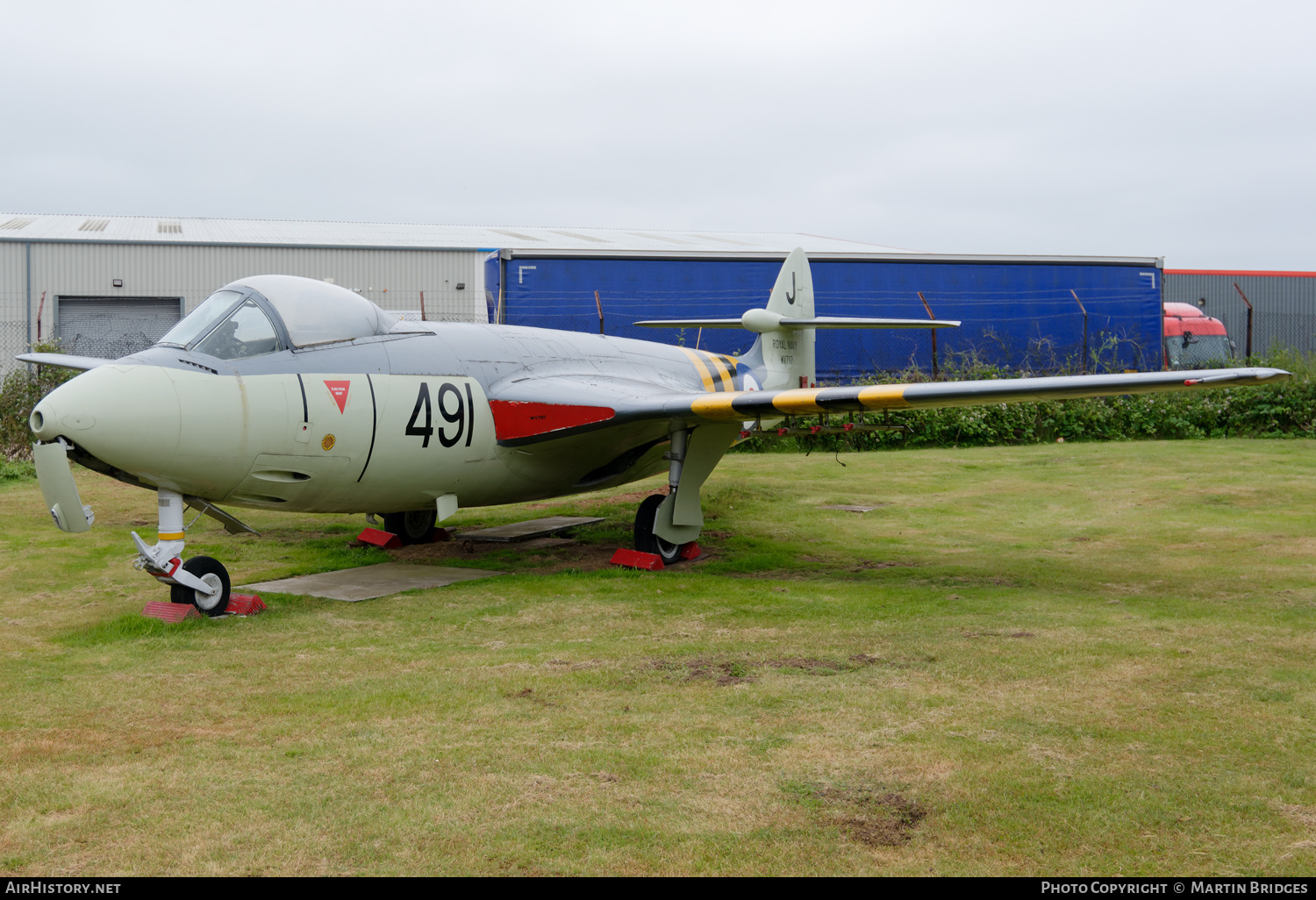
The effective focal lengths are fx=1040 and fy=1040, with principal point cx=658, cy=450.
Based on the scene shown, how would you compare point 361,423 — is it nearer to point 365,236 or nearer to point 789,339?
point 789,339

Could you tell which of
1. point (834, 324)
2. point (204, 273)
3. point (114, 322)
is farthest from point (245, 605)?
point (114, 322)

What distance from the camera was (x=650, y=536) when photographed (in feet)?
32.8

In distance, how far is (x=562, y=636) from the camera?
702cm

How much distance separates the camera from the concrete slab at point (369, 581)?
8641mm

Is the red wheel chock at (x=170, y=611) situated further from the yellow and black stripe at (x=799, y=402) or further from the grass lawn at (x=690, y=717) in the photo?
the yellow and black stripe at (x=799, y=402)

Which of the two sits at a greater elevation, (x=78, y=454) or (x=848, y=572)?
(x=78, y=454)

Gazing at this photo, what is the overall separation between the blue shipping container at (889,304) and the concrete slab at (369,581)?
383 inches

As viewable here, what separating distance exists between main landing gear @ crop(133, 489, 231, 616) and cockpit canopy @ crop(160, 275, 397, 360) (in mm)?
1153

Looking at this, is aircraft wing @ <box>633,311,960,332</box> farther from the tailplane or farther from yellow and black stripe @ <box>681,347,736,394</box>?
yellow and black stripe @ <box>681,347,736,394</box>

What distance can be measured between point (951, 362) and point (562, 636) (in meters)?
16.1

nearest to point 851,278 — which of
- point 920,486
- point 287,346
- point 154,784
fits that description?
point 920,486

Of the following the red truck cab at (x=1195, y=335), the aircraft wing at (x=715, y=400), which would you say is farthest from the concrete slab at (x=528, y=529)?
the red truck cab at (x=1195, y=335)
